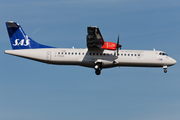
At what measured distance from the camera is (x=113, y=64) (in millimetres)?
38250

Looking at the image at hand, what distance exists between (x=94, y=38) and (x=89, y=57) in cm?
342

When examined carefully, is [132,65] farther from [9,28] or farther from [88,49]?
[9,28]

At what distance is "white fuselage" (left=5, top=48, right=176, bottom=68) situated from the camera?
38156 millimetres

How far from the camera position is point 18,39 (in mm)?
39844

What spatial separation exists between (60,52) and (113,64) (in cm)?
689

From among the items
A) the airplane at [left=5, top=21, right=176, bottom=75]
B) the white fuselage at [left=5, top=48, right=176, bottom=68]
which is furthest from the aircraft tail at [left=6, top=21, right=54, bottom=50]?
the white fuselage at [left=5, top=48, right=176, bottom=68]

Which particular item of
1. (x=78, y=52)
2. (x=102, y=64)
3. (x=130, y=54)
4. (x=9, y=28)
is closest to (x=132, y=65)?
(x=130, y=54)

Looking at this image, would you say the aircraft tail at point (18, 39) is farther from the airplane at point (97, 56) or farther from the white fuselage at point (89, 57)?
the white fuselage at point (89, 57)

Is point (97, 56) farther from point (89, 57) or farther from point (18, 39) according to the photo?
point (18, 39)

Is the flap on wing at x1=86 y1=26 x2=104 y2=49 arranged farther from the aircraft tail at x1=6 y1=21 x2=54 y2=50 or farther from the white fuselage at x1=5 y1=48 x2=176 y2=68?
the aircraft tail at x1=6 y1=21 x2=54 y2=50

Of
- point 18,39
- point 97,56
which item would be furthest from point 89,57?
point 18,39

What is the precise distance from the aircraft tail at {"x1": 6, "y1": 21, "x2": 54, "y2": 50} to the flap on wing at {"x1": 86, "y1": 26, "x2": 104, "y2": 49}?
22.2ft

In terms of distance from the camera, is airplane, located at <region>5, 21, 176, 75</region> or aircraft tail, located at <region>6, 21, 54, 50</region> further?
aircraft tail, located at <region>6, 21, 54, 50</region>

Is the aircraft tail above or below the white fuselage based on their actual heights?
above
